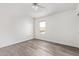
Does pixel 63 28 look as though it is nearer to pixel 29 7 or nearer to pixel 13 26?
pixel 29 7

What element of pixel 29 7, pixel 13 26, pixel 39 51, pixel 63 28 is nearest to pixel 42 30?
pixel 63 28

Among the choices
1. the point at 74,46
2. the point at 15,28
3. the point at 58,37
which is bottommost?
the point at 74,46

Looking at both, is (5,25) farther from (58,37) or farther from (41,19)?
(58,37)

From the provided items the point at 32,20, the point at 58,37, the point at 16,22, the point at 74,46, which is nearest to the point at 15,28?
the point at 16,22

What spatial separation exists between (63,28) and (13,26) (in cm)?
326

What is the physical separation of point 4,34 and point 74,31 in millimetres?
4059

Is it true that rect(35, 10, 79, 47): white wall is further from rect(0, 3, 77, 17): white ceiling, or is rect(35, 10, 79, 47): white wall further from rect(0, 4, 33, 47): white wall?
rect(0, 4, 33, 47): white wall

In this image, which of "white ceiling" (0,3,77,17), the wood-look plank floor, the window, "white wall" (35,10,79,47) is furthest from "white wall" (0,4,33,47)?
"white wall" (35,10,79,47)

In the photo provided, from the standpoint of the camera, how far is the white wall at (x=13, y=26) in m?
3.77

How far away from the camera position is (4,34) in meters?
3.94

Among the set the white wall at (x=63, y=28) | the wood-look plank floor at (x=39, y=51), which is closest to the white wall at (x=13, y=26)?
the wood-look plank floor at (x=39, y=51)

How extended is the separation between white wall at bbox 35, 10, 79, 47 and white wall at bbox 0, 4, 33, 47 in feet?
5.41

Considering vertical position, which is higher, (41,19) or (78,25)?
(41,19)

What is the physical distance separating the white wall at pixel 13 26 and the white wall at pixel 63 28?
1650 millimetres
